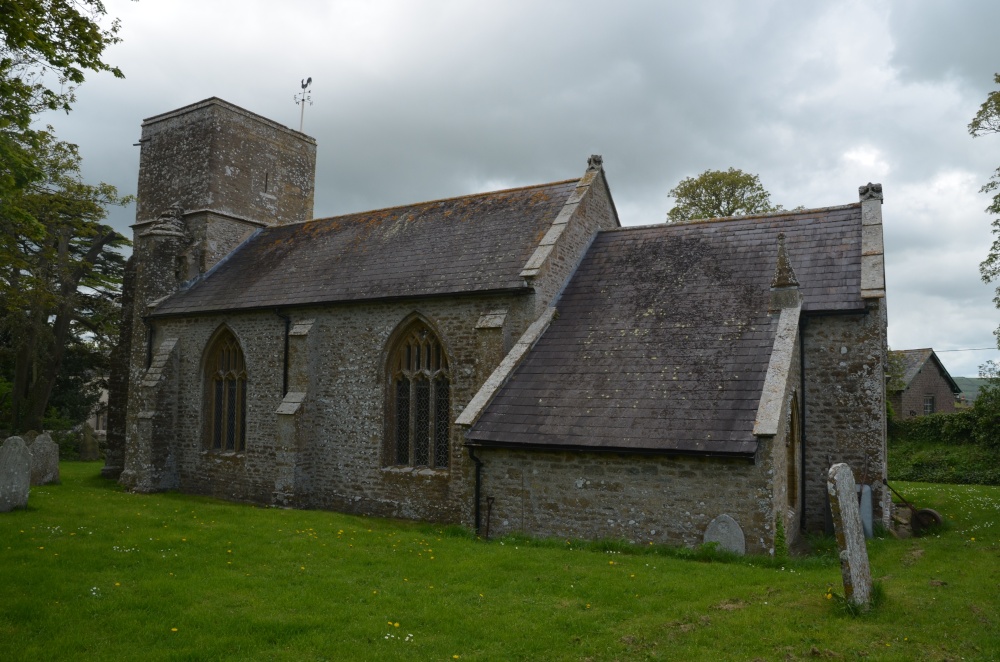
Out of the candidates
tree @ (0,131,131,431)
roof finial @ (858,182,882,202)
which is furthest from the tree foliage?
roof finial @ (858,182,882,202)

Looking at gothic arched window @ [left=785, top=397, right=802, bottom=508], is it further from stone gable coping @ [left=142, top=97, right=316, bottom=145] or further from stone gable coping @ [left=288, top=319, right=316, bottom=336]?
stone gable coping @ [left=142, top=97, right=316, bottom=145]

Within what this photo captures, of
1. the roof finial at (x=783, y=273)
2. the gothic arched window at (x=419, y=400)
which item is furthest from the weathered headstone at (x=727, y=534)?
the gothic arched window at (x=419, y=400)

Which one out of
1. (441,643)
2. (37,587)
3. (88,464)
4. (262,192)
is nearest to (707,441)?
(441,643)

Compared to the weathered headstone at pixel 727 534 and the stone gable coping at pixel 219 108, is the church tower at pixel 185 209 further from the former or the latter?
the weathered headstone at pixel 727 534

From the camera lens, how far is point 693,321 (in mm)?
14891

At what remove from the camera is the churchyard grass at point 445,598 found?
7.39 meters

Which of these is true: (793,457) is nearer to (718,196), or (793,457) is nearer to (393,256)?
(393,256)

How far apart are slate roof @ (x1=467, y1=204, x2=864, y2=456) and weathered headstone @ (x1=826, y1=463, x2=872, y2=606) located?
2.61 metres

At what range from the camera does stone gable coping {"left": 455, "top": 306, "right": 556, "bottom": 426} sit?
1428 centimetres

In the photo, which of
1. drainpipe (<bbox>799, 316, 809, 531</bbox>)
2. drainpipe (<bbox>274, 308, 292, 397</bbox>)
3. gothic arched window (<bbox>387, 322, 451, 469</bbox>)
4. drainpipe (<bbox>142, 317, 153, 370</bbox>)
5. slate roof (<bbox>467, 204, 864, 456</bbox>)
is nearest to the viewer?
slate roof (<bbox>467, 204, 864, 456</bbox>)

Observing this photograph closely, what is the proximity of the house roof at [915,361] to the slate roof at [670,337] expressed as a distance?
82.1 feet

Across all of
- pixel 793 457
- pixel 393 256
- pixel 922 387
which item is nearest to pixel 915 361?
pixel 922 387

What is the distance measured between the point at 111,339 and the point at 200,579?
100ft

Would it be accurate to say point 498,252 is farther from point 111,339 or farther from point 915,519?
point 111,339
